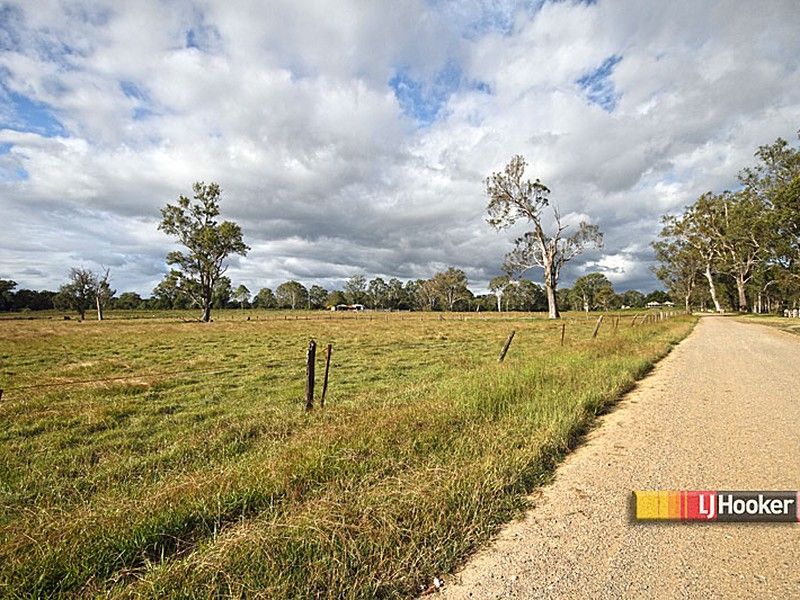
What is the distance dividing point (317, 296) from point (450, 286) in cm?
6225

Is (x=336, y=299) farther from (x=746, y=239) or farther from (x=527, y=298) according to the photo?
(x=746, y=239)

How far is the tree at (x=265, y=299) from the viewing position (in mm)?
158875

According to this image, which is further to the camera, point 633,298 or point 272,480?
point 633,298

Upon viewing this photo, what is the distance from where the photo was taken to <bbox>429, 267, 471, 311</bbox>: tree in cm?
13675

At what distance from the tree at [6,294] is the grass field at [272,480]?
120m

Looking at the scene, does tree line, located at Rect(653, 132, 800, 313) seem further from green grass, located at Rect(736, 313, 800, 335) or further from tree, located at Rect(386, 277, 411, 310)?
tree, located at Rect(386, 277, 411, 310)

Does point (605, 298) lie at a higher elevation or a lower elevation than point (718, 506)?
higher

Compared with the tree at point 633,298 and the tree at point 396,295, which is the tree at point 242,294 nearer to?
the tree at point 396,295

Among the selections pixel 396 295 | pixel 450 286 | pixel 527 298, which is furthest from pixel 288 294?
pixel 527 298

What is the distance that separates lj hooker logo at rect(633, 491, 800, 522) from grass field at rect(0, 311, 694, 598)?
1108mm

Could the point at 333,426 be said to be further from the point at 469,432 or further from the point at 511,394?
the point at 511,394

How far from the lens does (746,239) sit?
44.2 m

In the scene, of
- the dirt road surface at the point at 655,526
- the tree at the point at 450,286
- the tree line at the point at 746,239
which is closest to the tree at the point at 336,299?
the tree at the point at 450,286

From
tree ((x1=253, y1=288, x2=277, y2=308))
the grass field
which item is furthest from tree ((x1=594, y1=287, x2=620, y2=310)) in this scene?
the grass field
